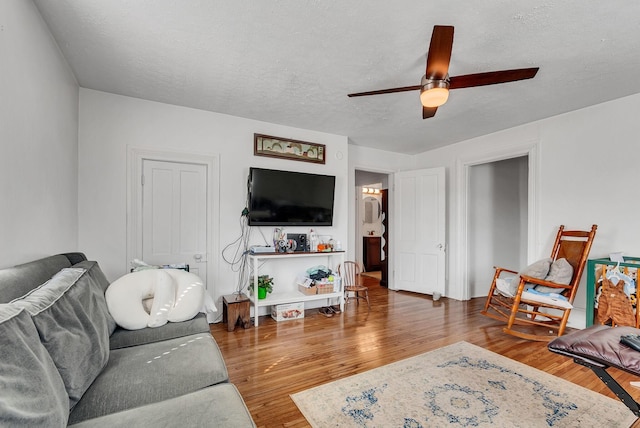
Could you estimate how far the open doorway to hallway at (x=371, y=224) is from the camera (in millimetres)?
5875

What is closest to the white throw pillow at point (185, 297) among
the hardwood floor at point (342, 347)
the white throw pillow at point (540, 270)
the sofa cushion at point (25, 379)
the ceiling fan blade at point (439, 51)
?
the hardwood floor at point (342, 347)

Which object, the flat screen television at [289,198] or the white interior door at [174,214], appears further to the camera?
the flat screen television at [289,198]

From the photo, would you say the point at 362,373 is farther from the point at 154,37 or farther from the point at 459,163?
the point at 459,163

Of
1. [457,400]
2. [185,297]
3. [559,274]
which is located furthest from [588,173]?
[185,297]

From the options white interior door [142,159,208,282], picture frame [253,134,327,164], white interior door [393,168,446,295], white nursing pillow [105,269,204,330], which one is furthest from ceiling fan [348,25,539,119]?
white interior door [393,168,446,295]

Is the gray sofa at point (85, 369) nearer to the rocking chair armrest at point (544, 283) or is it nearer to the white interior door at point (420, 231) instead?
the rocking chair armrest at point (544, 283)

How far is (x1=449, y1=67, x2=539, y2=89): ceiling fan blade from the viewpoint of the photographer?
6.33 feet

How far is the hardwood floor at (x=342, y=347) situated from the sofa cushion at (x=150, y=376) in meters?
0.59

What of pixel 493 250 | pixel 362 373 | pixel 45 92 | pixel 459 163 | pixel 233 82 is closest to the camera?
pixel 45 92

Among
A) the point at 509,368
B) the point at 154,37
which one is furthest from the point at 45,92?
the point at 509,368

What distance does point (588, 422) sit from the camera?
1.77 meters

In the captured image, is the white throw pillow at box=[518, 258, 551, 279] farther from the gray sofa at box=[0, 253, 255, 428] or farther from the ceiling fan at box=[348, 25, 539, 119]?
the gray sofa at box=[0, 253, 255, 428]

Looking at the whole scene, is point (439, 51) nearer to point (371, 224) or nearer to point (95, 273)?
point (95, 273)

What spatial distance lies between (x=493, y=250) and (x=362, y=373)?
3.93 m
